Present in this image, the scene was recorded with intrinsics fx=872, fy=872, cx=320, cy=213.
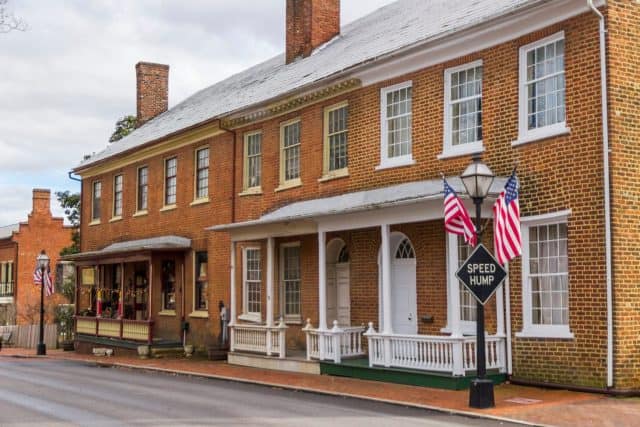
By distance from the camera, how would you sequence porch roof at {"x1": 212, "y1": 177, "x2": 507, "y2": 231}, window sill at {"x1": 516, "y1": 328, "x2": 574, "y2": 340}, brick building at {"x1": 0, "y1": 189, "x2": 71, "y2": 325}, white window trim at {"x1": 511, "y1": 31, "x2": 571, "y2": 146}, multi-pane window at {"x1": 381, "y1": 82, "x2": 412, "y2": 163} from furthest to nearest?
brick building at {"x1": 0, "y1": 189, "x2": 71, "y2": 325} < multi-pane window at {"x1": 381, "y1": 82, "x2": 412, "y2": 163} < porch roof at {"x1": 212, "y1": 177, "x2": 507, "y2": 231} < white window trim at {"x1": 511, "y1": 31, "x2": 571, "y2": 146} < window sill at {"x1": 516, "y1": 328, "x2": 574, "y2": 340}

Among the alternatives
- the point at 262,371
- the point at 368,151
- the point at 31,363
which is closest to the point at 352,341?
the point at 262,371

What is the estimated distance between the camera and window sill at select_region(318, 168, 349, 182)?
20.8m

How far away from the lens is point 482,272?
1355cm

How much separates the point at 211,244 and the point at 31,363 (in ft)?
21.7

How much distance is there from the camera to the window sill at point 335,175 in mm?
20781

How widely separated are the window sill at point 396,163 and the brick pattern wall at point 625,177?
16.4ft

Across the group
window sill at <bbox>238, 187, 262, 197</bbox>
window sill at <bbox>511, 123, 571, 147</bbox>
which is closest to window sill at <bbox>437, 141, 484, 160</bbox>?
window sill at <bbox>511, 123, 571, 147</bbox>

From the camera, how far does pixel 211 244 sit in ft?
86.4

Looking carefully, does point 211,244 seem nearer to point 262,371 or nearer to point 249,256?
point 249,256

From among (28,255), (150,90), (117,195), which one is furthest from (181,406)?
(28,255)

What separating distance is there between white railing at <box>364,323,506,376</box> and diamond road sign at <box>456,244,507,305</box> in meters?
2.26

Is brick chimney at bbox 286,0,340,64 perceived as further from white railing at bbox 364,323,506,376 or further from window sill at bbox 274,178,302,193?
white railing at bbox 364,323,506,376

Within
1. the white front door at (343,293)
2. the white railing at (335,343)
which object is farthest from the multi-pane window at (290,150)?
the white railing at (335,343)

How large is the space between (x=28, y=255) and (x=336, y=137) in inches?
1319
